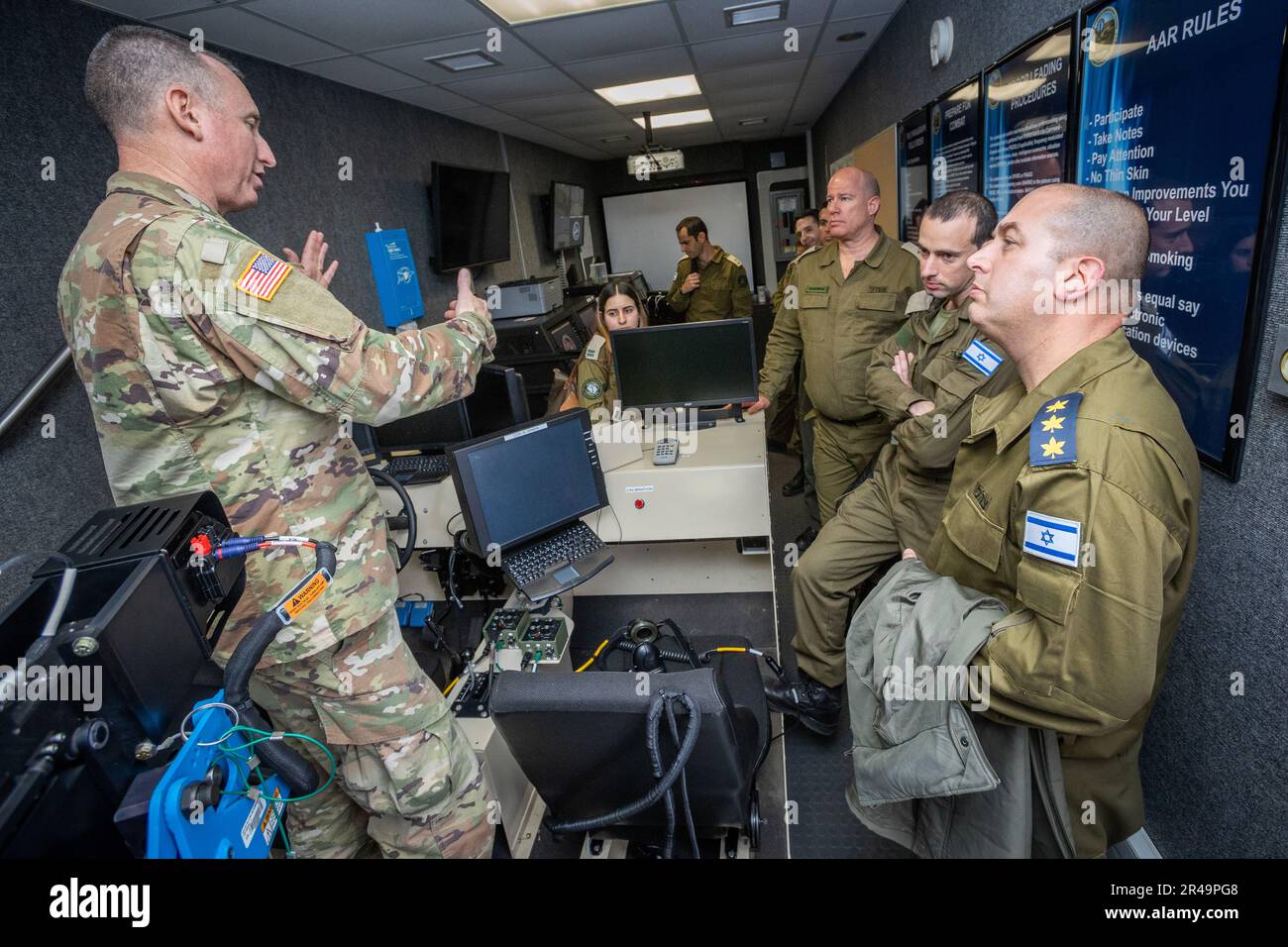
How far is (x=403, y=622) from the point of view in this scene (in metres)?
1.95

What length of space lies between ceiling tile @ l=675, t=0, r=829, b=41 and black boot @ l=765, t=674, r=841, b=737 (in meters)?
2.65

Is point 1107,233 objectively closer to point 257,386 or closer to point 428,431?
point 257,386

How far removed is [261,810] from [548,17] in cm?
291

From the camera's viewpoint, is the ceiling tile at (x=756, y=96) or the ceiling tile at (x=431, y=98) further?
the ceiling tile at (x=756, y=96)

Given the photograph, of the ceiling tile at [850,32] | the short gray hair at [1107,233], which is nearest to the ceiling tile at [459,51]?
the ceiling tile at [850,32]

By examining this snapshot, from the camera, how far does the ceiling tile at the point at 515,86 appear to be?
3.40 meters

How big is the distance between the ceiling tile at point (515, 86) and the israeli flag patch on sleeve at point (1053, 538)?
3.42 meters

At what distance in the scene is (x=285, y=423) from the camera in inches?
45.3

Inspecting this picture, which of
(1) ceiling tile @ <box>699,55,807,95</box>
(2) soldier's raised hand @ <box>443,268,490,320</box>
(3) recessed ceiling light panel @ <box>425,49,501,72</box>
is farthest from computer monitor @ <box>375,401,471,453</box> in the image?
(1) ceiling tile @ <box>699,55,807,95</box>

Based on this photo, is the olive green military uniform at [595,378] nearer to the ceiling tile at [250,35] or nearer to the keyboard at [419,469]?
the keyboard at [419,469]

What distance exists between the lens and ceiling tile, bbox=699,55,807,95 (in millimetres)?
3865

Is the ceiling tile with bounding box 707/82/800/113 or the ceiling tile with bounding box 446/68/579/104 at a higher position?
the ceiling tile with bounding box 707/82/800/113

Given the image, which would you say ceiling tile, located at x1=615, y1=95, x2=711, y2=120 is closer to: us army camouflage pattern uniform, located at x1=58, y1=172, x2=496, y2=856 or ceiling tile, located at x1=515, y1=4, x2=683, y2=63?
ceiling tile, located at x1=515, y1=4, x2=683, y2=63
